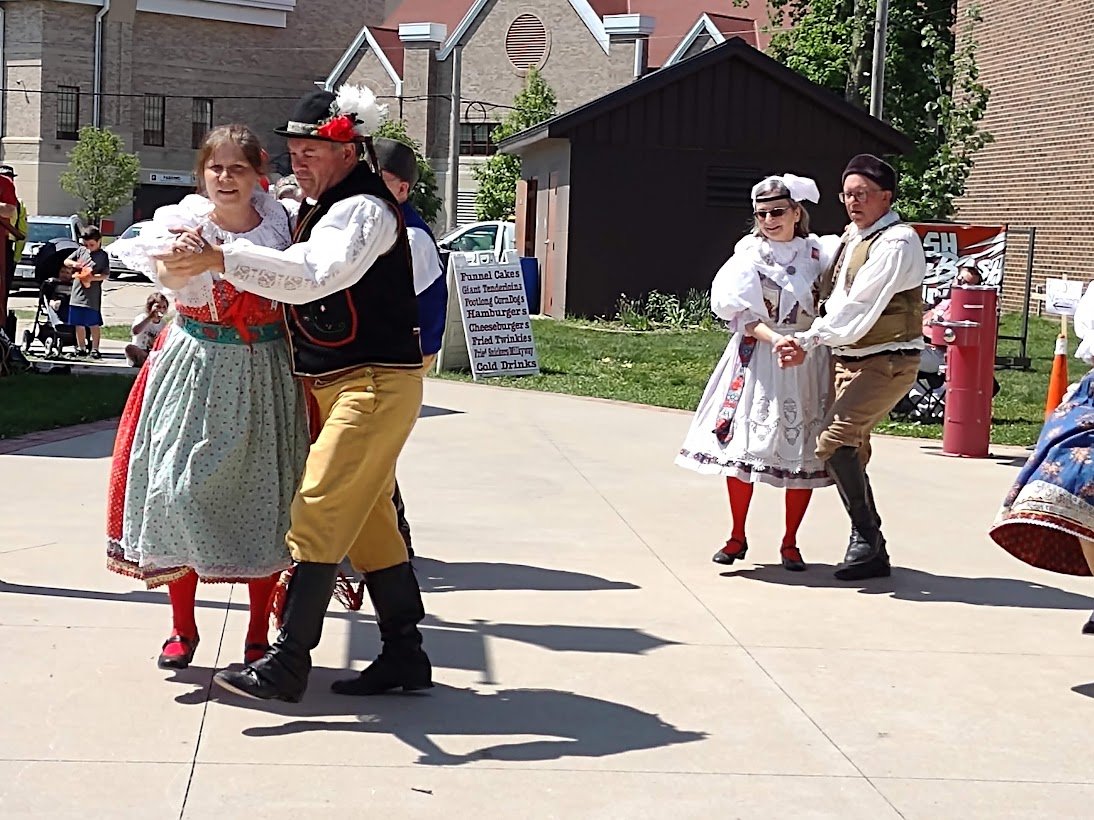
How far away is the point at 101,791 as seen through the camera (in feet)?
13.7

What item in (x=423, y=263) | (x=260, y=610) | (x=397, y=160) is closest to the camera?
(x=260, y=610)

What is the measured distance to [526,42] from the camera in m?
51.3

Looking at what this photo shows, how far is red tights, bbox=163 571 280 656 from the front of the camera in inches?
208

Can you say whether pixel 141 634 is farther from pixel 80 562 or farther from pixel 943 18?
pixel 943 18

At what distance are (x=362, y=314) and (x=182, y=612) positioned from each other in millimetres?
1288

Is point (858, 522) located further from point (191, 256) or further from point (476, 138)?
point (476, 138)

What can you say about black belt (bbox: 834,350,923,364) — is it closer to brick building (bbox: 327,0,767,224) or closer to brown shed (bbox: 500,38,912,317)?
brown shed (bbox: 500,38,912,317)

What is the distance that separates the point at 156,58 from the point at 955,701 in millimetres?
55948

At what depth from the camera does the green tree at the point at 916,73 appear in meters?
26.9

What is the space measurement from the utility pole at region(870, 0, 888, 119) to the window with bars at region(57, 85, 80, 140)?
121ft

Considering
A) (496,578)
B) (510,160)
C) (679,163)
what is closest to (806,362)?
(496,578)

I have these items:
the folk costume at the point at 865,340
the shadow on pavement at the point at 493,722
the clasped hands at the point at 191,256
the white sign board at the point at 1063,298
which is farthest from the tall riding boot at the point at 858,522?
the clasped hands at the point at 191,256

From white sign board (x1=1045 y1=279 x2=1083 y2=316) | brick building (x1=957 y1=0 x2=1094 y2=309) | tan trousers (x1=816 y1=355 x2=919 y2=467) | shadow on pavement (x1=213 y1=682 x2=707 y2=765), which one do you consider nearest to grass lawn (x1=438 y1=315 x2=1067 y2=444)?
white sign board (x1=1045 y1=279 x2=1083 y2=316)

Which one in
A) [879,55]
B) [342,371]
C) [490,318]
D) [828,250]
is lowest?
[490,318]
